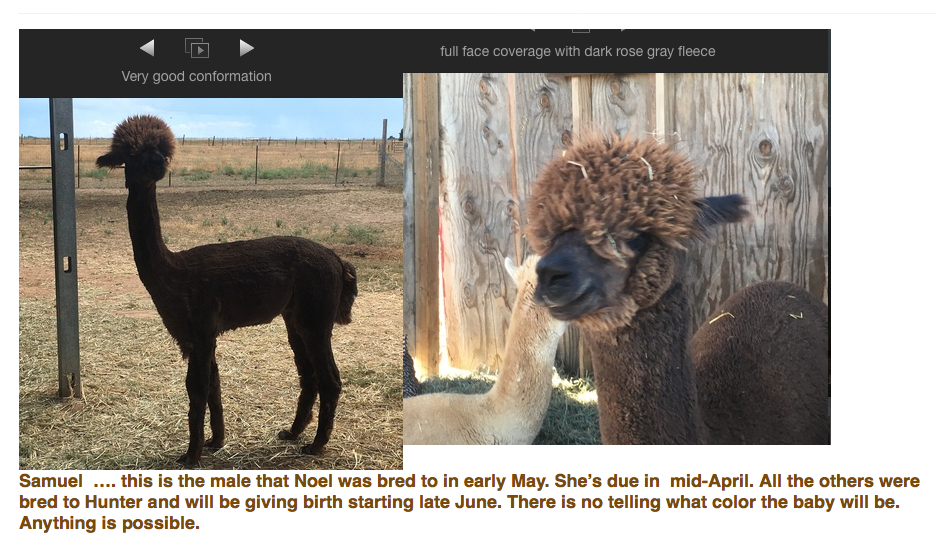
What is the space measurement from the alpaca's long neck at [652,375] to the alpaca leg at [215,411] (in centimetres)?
188

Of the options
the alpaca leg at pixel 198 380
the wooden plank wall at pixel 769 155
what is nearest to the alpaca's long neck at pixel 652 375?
the wooden plank wall at pixel 769 155

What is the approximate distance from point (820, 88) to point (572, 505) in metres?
1.84

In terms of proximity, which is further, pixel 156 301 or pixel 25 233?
pixel 25 233

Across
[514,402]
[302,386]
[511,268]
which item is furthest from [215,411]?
[511,268]

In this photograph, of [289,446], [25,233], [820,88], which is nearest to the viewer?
[820,88]

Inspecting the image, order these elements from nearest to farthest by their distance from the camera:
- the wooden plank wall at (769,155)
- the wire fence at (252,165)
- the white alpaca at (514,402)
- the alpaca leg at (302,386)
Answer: the wooden plank wall at (769,155)
the white alpaca at (514,402)
the alpaca leg at (302,386)
the wire fence at (252,165)

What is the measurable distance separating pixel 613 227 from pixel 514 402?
1098mm

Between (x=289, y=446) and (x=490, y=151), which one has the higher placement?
(x=490, y=151)

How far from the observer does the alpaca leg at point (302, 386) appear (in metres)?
3.67

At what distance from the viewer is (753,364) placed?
2691mm

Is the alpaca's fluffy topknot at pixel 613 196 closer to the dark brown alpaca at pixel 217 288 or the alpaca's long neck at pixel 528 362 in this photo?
the alpaca's long neck at pixel 528 362
